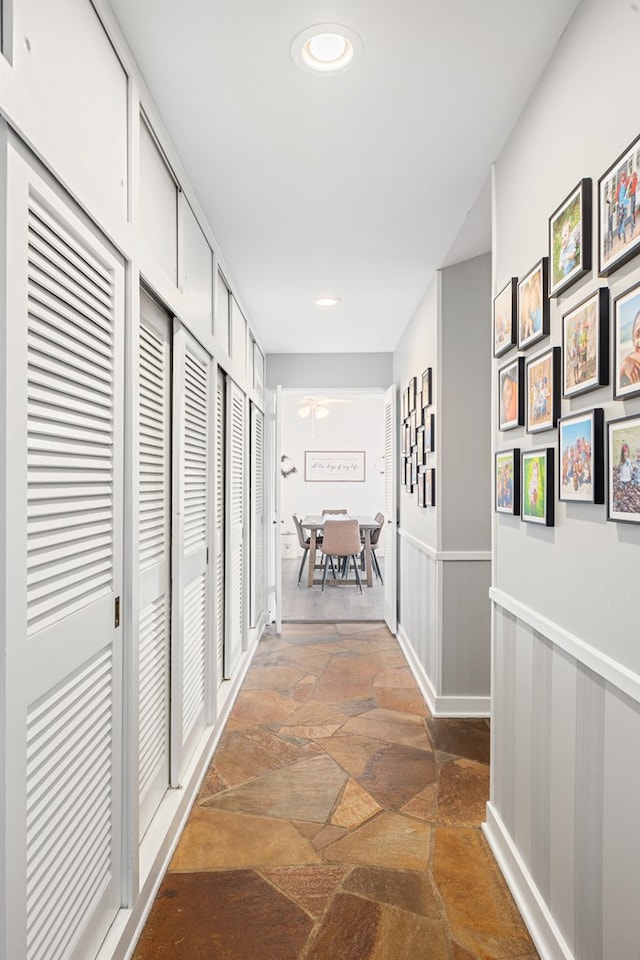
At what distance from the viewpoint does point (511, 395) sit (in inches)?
79.1

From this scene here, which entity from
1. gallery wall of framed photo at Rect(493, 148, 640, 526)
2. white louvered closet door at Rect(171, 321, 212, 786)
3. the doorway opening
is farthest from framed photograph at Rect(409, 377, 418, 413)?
the doorway opening

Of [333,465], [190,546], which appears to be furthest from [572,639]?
[333,465]

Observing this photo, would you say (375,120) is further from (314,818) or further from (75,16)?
(314,818)

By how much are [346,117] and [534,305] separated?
0.84m

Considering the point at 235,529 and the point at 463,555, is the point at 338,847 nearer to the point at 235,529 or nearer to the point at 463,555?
the point at 463,555

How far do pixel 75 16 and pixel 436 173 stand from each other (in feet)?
4.61

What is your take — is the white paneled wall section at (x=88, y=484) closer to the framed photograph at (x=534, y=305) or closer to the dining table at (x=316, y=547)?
the framed photograph at (x=534, y=305)

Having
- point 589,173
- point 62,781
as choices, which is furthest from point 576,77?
point 62,781

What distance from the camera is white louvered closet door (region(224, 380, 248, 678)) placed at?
11.7ft

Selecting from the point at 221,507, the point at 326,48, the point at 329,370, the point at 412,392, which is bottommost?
the point at 221,507

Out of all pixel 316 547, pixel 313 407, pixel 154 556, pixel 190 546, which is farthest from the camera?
pixel 313 407

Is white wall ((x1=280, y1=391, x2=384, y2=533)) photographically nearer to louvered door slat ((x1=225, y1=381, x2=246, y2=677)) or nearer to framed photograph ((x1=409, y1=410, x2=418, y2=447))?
framed photograph ((x1=409, y1=410, x2=418, y2=447))

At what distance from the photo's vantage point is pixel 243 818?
7.79 ft

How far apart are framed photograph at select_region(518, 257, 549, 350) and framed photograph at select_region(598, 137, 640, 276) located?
32 cm
